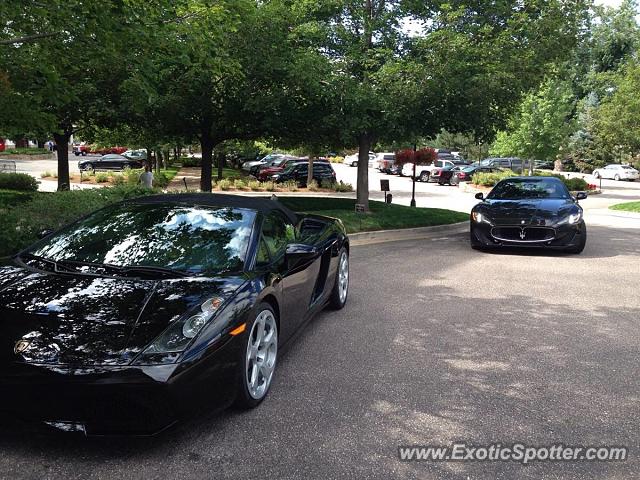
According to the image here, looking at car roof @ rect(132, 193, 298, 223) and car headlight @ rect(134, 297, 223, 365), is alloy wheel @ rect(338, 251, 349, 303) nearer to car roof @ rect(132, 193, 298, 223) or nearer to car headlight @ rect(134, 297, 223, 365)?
car roof @ rect(132, 193, 298, 223)

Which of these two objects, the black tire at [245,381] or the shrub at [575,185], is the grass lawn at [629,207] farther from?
the black tire at [245,381]

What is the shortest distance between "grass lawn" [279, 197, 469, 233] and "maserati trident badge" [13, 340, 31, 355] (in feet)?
32.0

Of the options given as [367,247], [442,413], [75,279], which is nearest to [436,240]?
[367,247]

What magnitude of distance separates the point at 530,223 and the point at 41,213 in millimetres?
8172

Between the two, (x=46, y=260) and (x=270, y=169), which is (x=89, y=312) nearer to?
(x=46, y=260)

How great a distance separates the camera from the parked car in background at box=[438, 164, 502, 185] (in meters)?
38.0

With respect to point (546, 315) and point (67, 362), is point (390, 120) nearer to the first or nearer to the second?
point (546, 315)

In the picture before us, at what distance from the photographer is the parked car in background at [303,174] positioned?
29.8 metres

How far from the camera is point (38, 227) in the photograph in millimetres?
7414

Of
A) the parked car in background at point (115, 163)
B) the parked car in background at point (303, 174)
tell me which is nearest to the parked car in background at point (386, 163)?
the parked car in background at point (303, 174)

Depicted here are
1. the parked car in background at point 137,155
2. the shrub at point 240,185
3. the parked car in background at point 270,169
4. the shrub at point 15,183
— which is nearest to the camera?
the shrub at point 15,183

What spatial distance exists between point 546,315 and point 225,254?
3.87 m

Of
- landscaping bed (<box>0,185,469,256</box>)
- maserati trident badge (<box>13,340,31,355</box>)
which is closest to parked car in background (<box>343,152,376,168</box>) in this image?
landscaping bed (<box>0,185,469,256</box>)

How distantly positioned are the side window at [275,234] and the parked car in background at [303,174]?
984 inches
